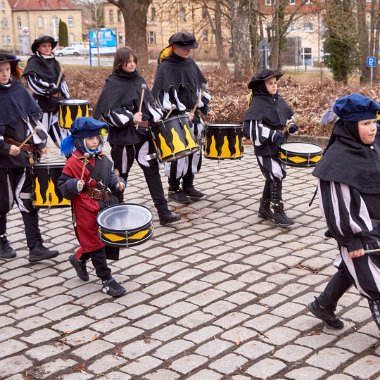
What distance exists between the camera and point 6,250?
21.3ft

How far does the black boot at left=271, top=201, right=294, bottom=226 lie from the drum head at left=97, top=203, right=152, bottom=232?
2.18 meters

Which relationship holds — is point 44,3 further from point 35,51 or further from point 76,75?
point 35,51

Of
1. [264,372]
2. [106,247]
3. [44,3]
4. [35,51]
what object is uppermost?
[44,3]

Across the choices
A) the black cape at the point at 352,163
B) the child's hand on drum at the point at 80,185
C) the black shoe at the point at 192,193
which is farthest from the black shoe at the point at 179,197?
the black cape at the point at 352,163

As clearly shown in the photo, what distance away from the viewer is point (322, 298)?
4.75 meters

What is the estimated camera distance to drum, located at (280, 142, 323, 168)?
6.64 metres

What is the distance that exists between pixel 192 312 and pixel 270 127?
2.44 metres

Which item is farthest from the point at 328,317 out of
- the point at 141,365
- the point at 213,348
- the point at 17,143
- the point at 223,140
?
the point at 223,140

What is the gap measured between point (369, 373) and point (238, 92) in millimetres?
10598

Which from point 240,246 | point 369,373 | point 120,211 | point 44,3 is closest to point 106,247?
point 120,211

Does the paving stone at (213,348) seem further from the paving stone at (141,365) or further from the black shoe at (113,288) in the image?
the black shoe at (113,288)

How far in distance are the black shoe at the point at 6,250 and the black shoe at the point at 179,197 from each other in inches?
86.8

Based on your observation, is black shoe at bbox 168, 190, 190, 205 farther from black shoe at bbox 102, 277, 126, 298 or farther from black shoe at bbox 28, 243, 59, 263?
black shoe at bbox 102, 277, 126, 298

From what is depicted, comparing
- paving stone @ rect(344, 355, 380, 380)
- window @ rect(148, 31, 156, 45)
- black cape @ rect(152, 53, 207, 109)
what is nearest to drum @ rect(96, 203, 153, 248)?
paving stone @ rect(344, 355, 380, 380)
